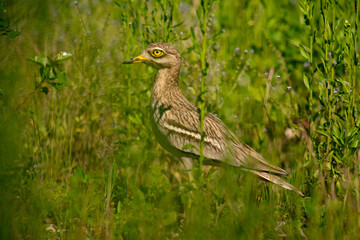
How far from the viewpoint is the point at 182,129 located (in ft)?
12.9

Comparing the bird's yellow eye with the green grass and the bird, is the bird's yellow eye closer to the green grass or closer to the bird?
the bird

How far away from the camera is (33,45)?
495 cm

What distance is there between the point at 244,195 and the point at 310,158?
102 cm

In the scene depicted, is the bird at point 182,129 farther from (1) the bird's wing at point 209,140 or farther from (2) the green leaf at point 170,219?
(2) the green leaf at point 170,219

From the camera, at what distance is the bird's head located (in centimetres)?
400

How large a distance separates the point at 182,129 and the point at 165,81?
48 cm

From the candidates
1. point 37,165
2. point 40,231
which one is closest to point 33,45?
point 37,165

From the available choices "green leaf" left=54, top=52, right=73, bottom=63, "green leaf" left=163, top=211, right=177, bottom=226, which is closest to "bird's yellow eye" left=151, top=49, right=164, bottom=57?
"green leaf" left=54, top=52, right=73, bottom=63

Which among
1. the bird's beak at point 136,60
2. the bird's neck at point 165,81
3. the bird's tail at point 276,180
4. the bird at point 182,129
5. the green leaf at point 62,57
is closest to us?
the green leaf at point 62,57

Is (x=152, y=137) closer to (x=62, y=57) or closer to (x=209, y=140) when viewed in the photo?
(x=209, y=140)

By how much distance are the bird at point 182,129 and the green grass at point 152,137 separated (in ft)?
0.42

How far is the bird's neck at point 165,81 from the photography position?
13.6ft

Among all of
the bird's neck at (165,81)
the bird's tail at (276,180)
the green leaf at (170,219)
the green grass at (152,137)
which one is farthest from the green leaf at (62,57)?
the bird's tail at (276,180)

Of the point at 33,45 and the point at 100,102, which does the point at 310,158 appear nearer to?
the point at 100,102
